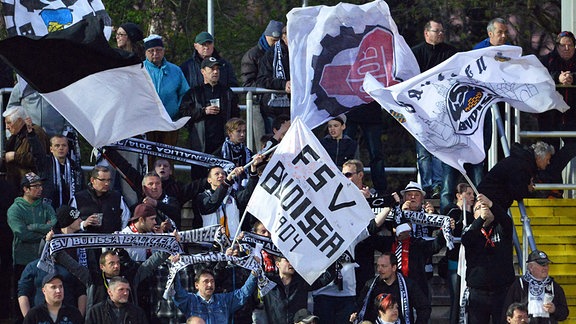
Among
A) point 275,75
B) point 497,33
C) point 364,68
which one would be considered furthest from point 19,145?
point 497,33

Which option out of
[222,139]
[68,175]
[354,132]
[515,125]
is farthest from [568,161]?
[68,175]

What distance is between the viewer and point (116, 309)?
20.1m

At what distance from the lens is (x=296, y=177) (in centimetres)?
2058

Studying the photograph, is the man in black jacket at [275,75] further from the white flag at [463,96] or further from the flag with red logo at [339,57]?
the white flag at [463,96]

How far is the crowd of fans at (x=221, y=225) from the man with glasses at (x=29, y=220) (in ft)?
0.05

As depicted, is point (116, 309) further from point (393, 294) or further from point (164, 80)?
point (164, 80)

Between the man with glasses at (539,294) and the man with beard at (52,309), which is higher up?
the man with beard at (52,309)

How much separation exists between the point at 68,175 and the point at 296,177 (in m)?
3.09

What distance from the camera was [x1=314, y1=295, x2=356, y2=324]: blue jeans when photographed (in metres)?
21.5

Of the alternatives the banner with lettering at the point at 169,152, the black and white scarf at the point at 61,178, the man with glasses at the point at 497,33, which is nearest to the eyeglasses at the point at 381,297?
the banner with lettering at the point at 169,152

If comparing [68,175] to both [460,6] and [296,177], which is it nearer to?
[296,177]

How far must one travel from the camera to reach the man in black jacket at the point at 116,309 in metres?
20.1

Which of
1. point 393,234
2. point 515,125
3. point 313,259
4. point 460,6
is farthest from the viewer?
point 460,6

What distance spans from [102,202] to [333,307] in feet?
8.80
